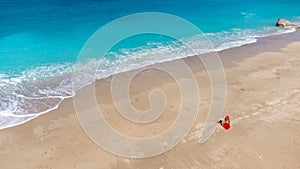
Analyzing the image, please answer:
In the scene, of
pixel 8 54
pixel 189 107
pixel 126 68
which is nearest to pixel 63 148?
pixel 189 107

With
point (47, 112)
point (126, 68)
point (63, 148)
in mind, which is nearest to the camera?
point (63, 148)

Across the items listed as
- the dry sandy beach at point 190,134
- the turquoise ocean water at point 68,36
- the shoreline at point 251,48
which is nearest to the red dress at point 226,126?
the dry sandy beach at point 190,134

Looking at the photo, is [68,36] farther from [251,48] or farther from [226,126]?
[226,126]

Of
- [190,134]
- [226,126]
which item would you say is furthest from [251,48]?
[190,134]

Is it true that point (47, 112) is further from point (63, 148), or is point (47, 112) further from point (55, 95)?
point (63, 148)

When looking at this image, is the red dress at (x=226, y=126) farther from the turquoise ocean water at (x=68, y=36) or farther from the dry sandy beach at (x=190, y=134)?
the turquoise ocean water at (x=68, y=36)
